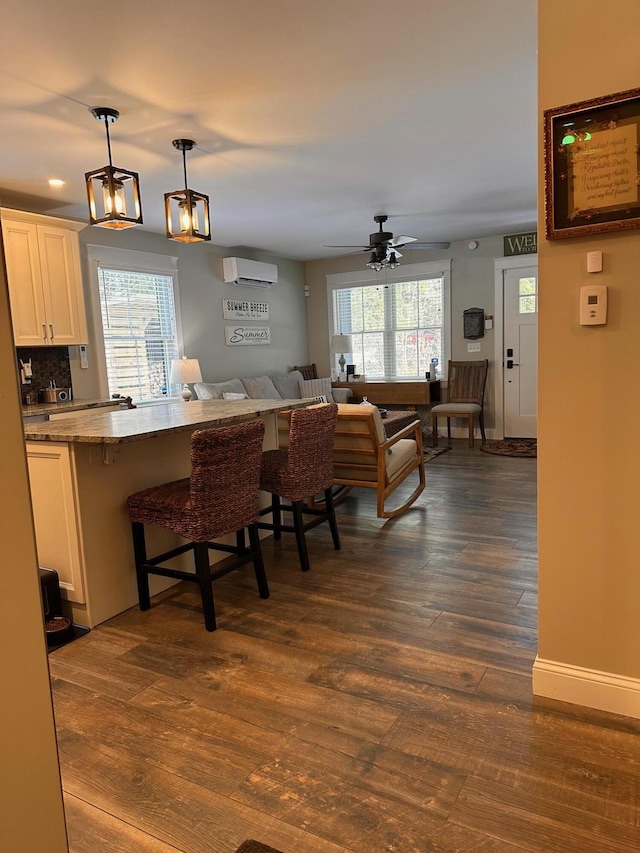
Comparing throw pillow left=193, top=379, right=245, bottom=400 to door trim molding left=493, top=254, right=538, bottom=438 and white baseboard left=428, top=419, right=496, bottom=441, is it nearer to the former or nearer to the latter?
white baseboard left=428, top=419, right=496, bottom=441

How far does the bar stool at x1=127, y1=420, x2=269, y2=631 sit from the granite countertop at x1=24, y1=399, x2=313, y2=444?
31cm

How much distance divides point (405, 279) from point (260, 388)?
2.48 m

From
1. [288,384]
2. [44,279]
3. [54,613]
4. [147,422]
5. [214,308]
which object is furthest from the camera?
[288,384]

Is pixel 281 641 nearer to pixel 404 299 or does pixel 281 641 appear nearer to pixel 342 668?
pixel 342 668

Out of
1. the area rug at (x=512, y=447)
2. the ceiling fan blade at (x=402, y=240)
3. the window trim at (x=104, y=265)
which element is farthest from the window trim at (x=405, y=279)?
the window trim at (x=104, y=265)

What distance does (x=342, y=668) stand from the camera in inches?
88.3

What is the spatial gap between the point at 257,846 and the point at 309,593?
151 centimetres

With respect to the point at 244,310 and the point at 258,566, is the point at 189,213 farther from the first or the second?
the point at 244,310

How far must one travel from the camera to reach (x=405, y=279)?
25.0 feet

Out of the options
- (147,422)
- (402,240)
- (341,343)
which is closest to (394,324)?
(341,343)

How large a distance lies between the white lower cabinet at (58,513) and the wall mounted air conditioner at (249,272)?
4.48 meters

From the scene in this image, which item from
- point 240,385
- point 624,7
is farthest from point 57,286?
point 624,7

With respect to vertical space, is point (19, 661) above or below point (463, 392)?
above

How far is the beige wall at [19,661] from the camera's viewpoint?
875 mm
